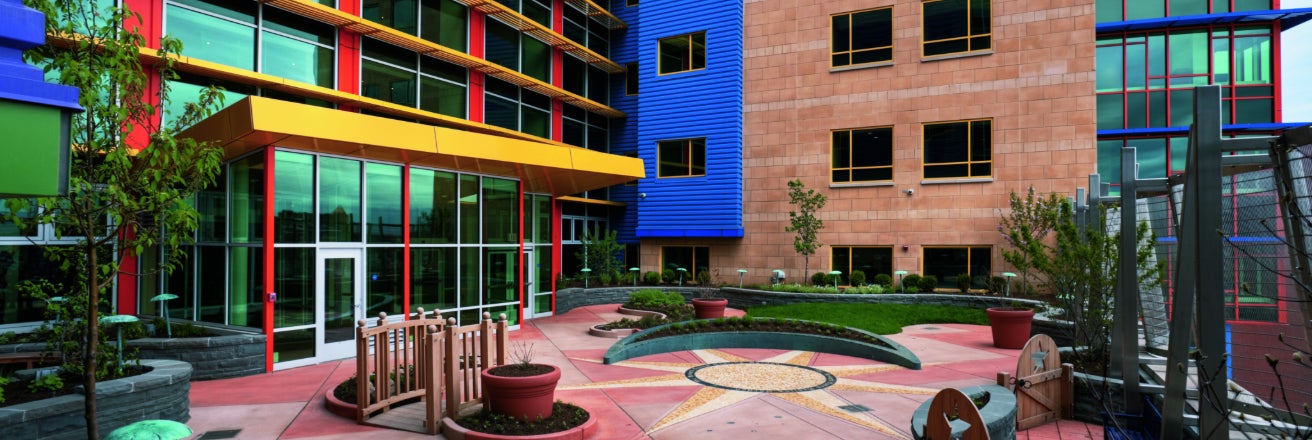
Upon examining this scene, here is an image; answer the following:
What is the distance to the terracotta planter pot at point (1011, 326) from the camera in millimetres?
14664

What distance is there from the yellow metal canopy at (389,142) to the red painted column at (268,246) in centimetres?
42

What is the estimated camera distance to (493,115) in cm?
2553

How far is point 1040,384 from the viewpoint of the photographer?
8617 mm

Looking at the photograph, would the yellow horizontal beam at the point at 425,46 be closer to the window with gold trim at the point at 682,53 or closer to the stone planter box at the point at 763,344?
the window with gold trim at the point at 682,53

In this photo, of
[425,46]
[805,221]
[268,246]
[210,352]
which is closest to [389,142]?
[268,246]

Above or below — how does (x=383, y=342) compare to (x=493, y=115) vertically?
below

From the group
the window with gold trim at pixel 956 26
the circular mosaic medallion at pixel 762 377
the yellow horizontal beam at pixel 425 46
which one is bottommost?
the circular mosaic medallion at pixel 762 377

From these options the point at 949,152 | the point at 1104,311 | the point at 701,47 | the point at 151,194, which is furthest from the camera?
the point at 701,47

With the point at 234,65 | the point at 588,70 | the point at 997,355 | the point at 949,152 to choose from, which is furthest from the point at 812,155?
the point at 234,65

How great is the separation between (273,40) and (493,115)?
824 cm

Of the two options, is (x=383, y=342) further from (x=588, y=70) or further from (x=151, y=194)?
(x=588, y=70)

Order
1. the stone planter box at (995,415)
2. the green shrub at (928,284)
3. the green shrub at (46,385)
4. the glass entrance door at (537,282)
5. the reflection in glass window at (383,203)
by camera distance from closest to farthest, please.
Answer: the stone planter box at (995,415), the green shrub at (46,385), the reflection in glass window at (383,203), the glass entrance door at (537,282), the green shrub at (928,284)

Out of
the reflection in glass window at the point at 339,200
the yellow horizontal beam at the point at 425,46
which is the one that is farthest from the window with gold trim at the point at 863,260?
the reflection in glass window at the point at 339,200

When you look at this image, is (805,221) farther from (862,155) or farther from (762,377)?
(762,377)
